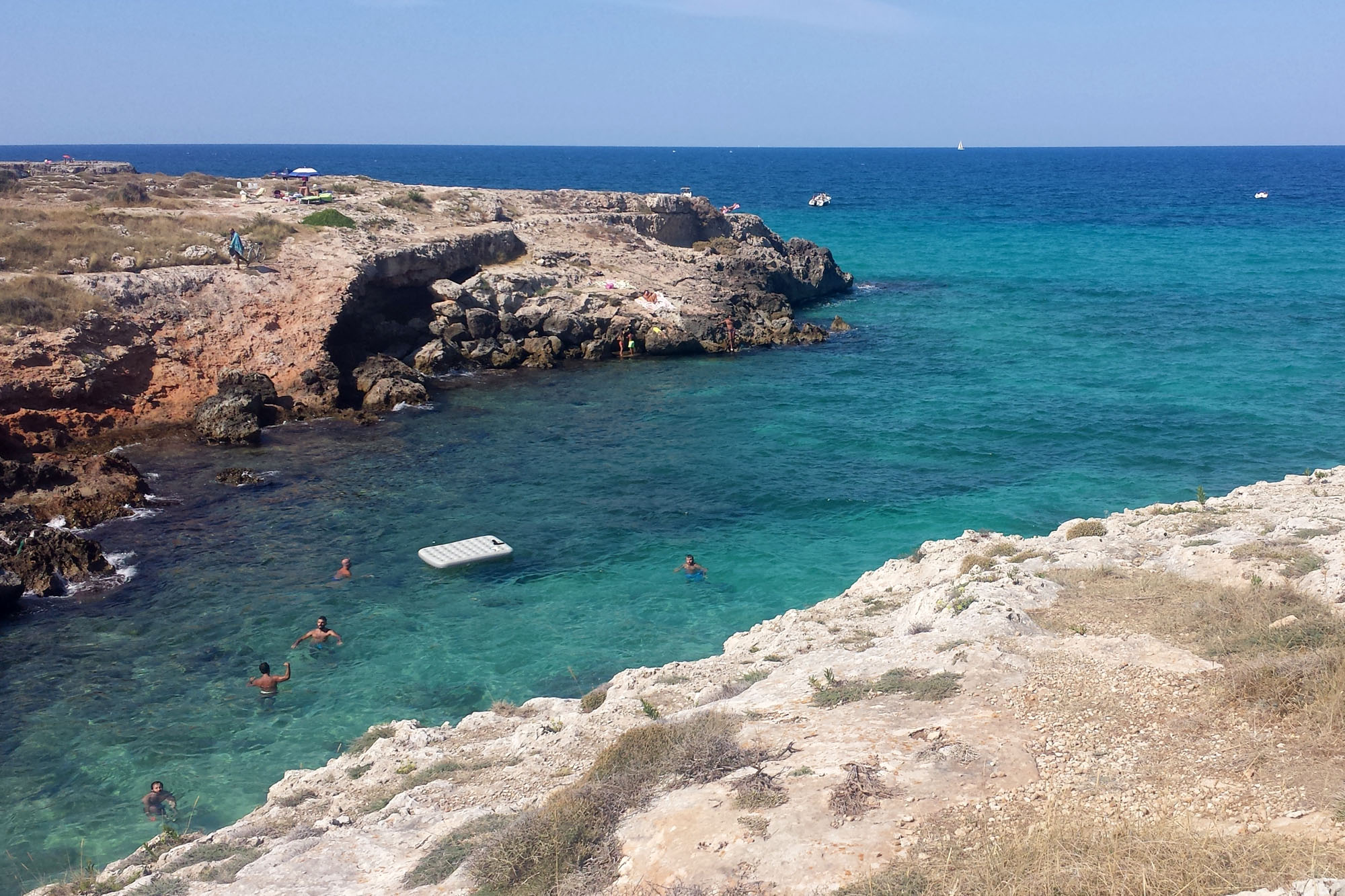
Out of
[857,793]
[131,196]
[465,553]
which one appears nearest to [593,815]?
[857,793]

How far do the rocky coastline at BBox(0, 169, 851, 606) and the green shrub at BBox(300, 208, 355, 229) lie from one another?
3.9 inches

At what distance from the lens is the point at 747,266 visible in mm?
49531

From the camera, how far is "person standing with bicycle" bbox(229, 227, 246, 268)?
113 ft

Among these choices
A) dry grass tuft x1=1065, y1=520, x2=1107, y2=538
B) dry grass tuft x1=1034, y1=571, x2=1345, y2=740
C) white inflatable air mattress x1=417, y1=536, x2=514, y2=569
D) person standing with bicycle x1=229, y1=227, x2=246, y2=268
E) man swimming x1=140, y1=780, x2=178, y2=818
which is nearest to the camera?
dry grass tuft x1=1034, y1=571, x2=1345, y2=740

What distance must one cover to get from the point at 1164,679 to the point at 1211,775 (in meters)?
2.11

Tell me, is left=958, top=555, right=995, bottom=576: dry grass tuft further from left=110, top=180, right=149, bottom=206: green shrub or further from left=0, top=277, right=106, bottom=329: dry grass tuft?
left=110, top=180, right=149, bottom=206: green shrub

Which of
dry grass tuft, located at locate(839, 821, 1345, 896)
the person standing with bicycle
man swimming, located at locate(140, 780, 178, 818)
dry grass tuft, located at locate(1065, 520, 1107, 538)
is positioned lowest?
man swimming, located at locate(140, 780, 178, 818)

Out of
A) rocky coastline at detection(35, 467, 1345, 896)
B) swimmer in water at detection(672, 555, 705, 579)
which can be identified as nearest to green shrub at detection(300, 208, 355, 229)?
swimmer in water at detection(672, 555, 705, 579)

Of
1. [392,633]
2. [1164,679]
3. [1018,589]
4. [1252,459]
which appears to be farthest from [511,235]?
[1164,679]

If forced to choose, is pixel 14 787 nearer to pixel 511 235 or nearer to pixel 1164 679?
pixel 1164 679

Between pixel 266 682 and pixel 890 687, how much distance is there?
449 inches

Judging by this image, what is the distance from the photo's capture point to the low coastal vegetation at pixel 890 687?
10.6 m

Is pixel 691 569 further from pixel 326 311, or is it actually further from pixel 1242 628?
pixel 326 311

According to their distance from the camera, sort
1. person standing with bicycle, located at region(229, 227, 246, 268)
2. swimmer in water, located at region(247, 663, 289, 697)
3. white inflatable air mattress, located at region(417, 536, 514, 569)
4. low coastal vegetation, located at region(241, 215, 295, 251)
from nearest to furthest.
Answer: swimmer in water, located at region(247, 663, 289, 697) → white inflatable air mattress, located at region(417, 536, 514, 569) → person standing with bicycle, located at region(229, 227, 246, 268) → low coastal vegetation, located at region(241, 215, 295, 251)
